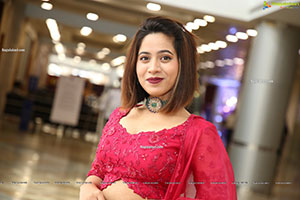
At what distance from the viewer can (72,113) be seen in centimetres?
923

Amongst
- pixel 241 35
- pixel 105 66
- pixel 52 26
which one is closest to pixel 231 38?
pixel 241 35

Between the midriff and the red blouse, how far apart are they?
0.01m

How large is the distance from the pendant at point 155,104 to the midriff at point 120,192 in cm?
21

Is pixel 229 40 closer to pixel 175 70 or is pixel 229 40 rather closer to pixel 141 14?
pixel 141 14

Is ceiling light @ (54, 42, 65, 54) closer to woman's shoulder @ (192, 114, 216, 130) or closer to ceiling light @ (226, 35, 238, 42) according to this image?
ceiling light @ (226, 35, 238, 42)

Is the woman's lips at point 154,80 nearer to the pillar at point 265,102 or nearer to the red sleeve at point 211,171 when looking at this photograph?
the red sleeve at point 211,171

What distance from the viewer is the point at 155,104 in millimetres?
1117

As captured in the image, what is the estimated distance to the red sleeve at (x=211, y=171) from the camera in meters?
0.98

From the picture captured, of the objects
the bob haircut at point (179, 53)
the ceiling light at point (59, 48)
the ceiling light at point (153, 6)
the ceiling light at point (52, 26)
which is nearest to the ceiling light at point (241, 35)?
the ceiling light at point (153, 6)

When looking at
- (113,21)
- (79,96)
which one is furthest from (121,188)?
(79,96)

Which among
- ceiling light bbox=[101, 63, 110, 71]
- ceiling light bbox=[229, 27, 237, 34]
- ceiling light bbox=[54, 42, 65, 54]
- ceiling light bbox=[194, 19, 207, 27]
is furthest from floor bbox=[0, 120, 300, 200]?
ceiling light bbox=[101, 63, 110, 71]

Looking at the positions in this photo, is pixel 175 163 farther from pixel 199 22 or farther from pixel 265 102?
pixel 265 102

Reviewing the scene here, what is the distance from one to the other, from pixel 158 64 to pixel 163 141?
20 centimetres

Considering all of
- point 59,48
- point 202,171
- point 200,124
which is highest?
point 59,48
